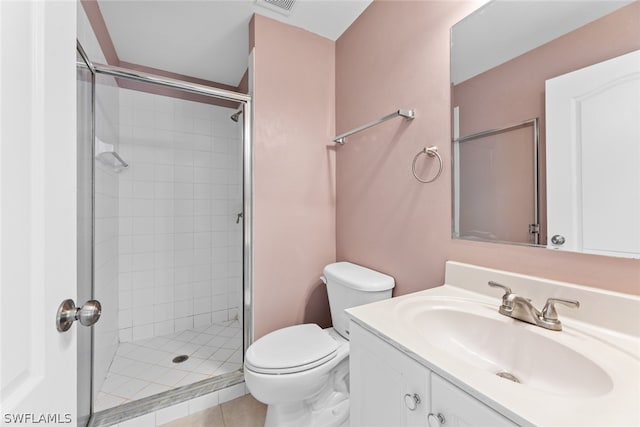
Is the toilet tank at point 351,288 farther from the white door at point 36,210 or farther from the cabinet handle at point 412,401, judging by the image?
the white door at point 36,210

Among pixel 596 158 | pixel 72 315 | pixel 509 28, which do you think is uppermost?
pixel 509 28

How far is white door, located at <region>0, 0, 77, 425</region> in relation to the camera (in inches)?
15.9

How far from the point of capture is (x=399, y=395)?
2.18ft

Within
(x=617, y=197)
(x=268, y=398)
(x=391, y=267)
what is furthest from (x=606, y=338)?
(x=268, y=398)

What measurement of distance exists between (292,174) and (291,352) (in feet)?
3.34

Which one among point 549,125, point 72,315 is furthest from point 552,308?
point 72,315

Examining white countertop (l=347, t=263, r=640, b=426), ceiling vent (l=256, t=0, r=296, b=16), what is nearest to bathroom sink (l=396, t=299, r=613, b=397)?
white countertop (l=347, t=263, r=640, b=426)

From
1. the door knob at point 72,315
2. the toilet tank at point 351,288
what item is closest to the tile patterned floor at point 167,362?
the toilet tank at point 351,288

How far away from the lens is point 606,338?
65cm

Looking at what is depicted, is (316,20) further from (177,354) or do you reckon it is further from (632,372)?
(177,354)

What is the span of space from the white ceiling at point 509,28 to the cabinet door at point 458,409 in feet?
3.40

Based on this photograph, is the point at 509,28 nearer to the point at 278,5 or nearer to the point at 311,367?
the point at 278,5

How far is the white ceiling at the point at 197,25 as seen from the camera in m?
1.53

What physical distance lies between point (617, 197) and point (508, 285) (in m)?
0.37
